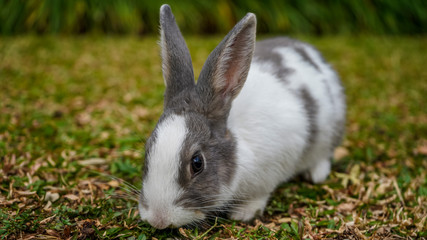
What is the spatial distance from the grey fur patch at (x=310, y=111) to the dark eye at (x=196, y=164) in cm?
121

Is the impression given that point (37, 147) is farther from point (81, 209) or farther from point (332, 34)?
point (332, 34)

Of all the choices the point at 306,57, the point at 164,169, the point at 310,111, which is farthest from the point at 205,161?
the point at 306,57

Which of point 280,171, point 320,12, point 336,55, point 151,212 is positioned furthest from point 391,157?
point 320,12

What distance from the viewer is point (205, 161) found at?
274cm

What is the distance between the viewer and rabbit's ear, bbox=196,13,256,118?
2869mm

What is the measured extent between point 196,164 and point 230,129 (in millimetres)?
457

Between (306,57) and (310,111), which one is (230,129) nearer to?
(310,111)

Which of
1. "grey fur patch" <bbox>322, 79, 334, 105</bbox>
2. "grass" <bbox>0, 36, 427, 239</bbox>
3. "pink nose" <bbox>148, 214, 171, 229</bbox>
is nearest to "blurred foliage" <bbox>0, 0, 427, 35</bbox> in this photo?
"grass" <bbox>0, 36, 427, 239</bbox>

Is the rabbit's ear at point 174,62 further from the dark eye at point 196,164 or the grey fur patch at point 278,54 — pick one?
the grey fur patch at point 278,54

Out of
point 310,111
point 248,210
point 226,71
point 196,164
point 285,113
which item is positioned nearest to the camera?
point 196,164

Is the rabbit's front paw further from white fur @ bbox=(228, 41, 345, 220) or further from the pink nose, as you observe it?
the pink nose

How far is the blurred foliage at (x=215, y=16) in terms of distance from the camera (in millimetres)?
9039

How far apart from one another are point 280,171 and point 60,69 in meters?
4.76

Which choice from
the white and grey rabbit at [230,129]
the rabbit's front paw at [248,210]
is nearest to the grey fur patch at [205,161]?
the white and grey rabbit at [230,129]
